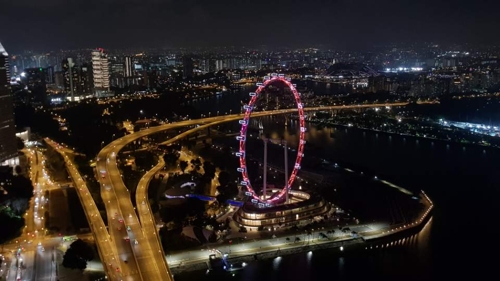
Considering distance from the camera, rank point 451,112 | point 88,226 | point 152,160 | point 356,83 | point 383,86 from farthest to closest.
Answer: point 356,83 → point 383,86 → point 451,112 → point 152,160 → point 88,226

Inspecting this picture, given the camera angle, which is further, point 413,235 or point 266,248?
point 413,235

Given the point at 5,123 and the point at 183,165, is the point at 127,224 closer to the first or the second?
the point at 183,165

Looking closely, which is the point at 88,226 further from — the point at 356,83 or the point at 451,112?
the point at 356,83

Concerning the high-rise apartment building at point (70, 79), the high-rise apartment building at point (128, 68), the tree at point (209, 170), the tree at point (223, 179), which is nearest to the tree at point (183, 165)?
the tree at point (209, 170)

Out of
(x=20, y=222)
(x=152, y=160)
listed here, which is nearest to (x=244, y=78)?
(x=152, y=160)

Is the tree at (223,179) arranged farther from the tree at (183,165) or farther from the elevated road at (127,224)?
→ the elevated road at (127,224)

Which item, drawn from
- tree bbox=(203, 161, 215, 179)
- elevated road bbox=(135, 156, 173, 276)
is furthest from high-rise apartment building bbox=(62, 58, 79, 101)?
tree bbox=(203, 161, 215, 179)

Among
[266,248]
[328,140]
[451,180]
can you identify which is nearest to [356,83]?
[328,140]

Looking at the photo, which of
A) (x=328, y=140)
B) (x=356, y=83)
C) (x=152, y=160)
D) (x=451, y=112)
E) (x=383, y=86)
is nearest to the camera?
(x=152, y=160)
